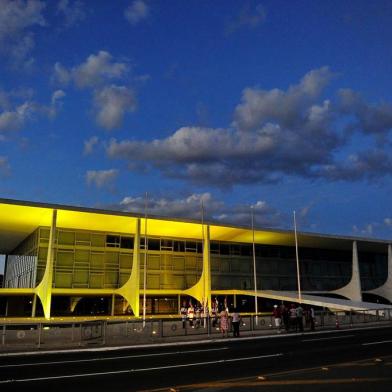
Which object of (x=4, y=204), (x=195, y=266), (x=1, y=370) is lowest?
(x=1, y=370)

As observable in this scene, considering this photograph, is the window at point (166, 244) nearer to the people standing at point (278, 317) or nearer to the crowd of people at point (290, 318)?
the crowd of people at point (290, 318)

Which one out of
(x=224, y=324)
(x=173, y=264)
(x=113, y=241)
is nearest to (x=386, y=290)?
(x=173, y=264)

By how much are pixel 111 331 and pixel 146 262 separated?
23292 millimetres

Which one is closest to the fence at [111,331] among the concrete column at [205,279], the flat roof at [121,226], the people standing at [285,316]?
the people standing at [285,316]

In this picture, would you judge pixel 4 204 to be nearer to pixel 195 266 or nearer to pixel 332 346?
pixel 195 266

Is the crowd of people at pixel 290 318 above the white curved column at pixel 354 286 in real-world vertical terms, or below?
below

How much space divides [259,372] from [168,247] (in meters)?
41.0

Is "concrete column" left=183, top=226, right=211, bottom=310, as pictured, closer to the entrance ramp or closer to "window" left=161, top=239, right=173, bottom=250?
the entrance ramp

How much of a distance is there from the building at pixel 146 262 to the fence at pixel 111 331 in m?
10.2

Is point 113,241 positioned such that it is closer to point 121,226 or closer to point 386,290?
point 121,226

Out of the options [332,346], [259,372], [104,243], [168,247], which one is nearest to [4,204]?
[104,243]

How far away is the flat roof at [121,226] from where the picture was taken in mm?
39000

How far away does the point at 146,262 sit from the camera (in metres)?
47.8

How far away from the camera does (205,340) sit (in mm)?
23078
